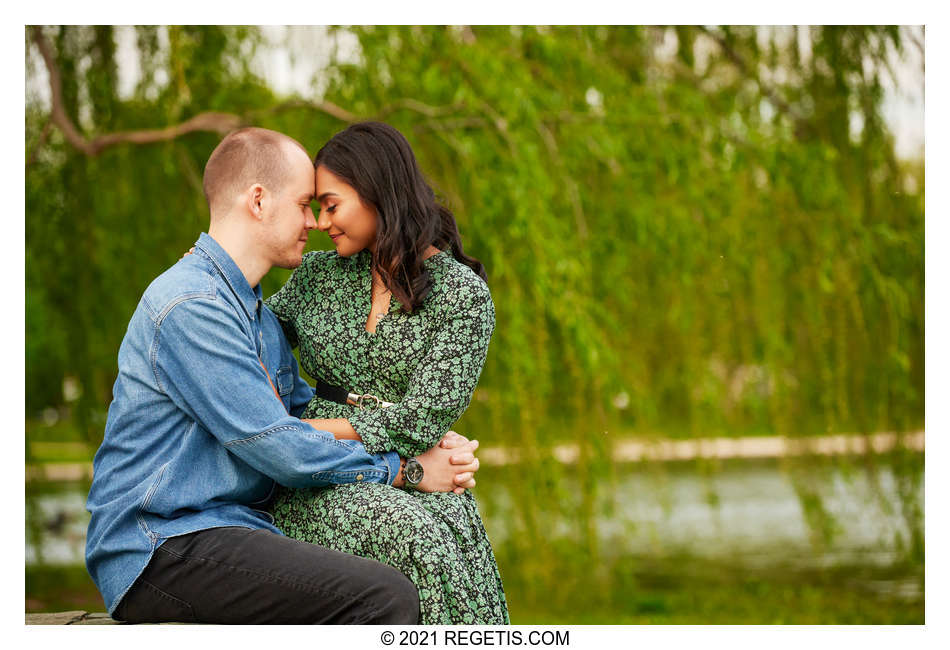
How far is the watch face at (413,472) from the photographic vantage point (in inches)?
82.9

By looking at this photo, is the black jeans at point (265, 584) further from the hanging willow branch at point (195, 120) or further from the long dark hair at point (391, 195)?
the hanging willow branch at point (195, 120)

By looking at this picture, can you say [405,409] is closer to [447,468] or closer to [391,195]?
[447,468]

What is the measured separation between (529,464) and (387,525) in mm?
1701

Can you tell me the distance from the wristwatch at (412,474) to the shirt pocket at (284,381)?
11.9 inches

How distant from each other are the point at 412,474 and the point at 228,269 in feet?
1.75

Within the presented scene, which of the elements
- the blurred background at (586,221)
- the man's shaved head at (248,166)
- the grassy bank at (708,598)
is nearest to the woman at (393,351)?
the man's shaved head at (248,166)

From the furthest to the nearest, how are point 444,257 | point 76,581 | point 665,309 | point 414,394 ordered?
point 76,581
point 665,309
point 444,257
point 414,394

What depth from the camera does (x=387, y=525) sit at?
6.42ft

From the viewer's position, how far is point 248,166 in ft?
6.76

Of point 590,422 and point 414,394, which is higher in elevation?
point 414,394

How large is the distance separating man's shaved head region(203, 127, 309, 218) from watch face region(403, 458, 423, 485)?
592mm

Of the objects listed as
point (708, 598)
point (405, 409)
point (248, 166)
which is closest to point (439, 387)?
point (405, 409)

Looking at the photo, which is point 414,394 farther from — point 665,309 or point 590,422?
point 665,309

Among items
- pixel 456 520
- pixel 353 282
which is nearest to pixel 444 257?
pixel 353 282
